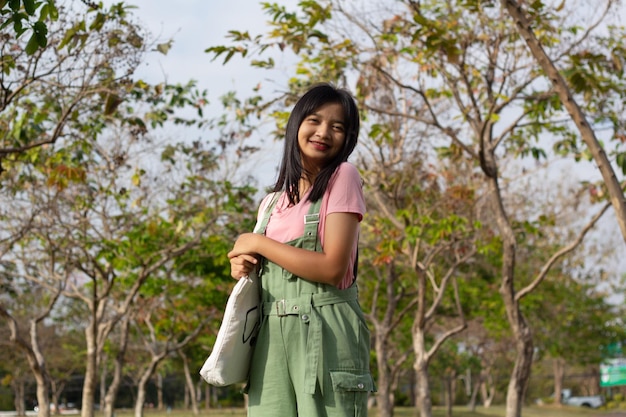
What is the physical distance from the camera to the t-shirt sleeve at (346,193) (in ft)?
6.92

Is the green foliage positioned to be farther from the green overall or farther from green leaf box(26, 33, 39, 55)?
the green overall

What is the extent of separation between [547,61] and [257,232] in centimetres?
453

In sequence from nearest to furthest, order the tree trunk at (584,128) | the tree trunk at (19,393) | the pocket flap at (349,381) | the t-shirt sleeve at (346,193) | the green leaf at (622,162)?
1. the pocket flap at (349,381)
2. the t-shirt sleeve at (346,193)
3. the tree trunk at (584,128)
4. the green leaf at (622,162)
5. the tree trunk at (19,393)

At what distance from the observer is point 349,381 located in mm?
2002

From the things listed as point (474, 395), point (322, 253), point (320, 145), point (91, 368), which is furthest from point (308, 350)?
point (474, 395)

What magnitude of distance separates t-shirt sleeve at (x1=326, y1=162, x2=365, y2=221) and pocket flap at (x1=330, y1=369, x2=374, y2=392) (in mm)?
385

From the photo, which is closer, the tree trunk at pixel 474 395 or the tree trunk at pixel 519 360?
the tree trunk at pixel 519 360

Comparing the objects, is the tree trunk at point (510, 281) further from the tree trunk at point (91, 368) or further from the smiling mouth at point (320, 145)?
the smiling mouth at point (320, 145)

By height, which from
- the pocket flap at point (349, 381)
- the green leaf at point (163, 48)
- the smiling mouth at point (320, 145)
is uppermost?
the green leaf at point (163, 48)

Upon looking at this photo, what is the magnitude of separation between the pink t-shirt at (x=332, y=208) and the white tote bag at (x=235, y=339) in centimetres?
16

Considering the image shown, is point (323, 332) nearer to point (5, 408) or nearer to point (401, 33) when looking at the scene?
point (401, 33)

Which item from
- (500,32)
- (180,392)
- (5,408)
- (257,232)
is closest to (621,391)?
(180,392)

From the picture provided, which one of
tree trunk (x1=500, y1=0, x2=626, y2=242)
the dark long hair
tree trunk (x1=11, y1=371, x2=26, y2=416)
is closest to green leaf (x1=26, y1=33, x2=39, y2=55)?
the dark long hair

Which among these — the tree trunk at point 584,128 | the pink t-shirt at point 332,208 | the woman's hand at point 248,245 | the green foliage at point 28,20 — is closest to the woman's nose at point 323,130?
the pink t-shirt at point 332,208
